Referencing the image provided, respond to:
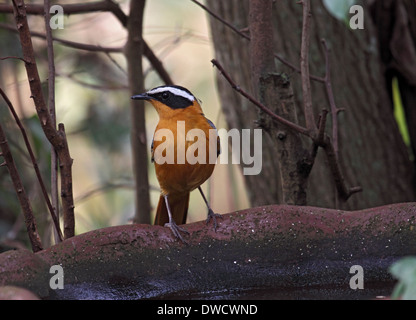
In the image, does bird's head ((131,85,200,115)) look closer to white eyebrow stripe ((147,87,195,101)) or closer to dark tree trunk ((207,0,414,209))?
white eyebrow stripe ((147,87,195,101))

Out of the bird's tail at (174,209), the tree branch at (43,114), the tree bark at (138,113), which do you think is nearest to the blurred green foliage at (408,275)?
the tree branch at (43,114)

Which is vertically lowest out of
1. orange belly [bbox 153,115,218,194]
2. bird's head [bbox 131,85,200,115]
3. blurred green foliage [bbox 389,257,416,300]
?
blurred green foliage [bbox 389,257,416,300]

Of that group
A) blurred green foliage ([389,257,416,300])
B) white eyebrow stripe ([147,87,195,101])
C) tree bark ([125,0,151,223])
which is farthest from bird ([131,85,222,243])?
blurred green foliage ([389,257,416,300])

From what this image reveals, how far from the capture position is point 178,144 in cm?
333

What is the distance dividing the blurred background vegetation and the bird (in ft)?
3.65

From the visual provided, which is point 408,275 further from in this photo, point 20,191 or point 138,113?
point 138,113

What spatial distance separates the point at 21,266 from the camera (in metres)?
2.08

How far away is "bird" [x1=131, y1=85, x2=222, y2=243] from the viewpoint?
3.30 meters

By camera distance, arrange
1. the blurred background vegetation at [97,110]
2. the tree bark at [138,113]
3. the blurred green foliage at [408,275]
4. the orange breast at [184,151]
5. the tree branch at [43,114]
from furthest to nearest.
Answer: the blurred background vegetation at [97,110], the tree bark at [138,113], the orange breast at [184,151], the tree branch at [43,114], the blurred green foliage at [408,275]

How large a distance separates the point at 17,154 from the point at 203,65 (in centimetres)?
380

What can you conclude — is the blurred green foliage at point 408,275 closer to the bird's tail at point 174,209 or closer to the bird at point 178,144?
the bird at point 178,144

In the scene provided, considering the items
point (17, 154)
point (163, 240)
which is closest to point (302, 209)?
point (163, 240)

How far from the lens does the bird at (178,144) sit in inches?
130

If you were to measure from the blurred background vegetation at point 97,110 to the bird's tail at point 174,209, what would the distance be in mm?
839
